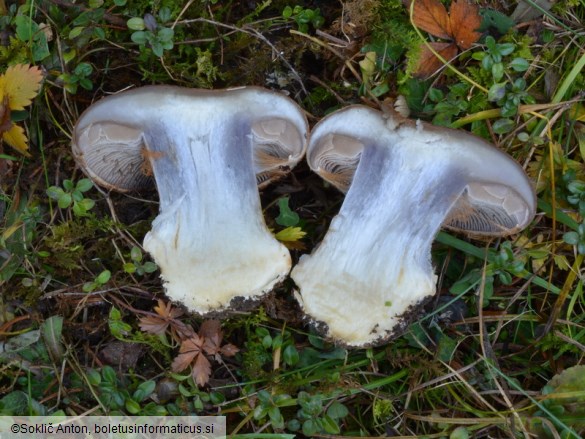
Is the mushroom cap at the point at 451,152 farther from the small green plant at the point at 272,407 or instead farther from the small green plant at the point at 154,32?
the small green plant at the point at 272,407

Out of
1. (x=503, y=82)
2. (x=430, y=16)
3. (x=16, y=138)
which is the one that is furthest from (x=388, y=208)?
(x=16, y=138)

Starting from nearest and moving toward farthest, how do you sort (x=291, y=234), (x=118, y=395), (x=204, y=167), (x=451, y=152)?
(x=451, y=152), (x=204, y=167), (x=118, y=395), (x=291, y=234)

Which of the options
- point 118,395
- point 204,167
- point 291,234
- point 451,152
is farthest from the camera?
point 291,234

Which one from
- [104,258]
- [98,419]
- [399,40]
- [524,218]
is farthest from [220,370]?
[399,40]

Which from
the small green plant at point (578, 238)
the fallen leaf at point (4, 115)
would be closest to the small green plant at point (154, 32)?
the fallen leaf at point (4, 115)

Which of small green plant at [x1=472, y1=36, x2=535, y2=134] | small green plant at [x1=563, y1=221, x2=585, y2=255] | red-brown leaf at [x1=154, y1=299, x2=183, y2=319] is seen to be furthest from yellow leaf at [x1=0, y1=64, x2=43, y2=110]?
small green plant at [x1=563, y1=221, x2=585, y2=255]

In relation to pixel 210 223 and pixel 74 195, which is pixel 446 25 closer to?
pixel 210 223

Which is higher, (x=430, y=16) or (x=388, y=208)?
(x=430, y=16)
